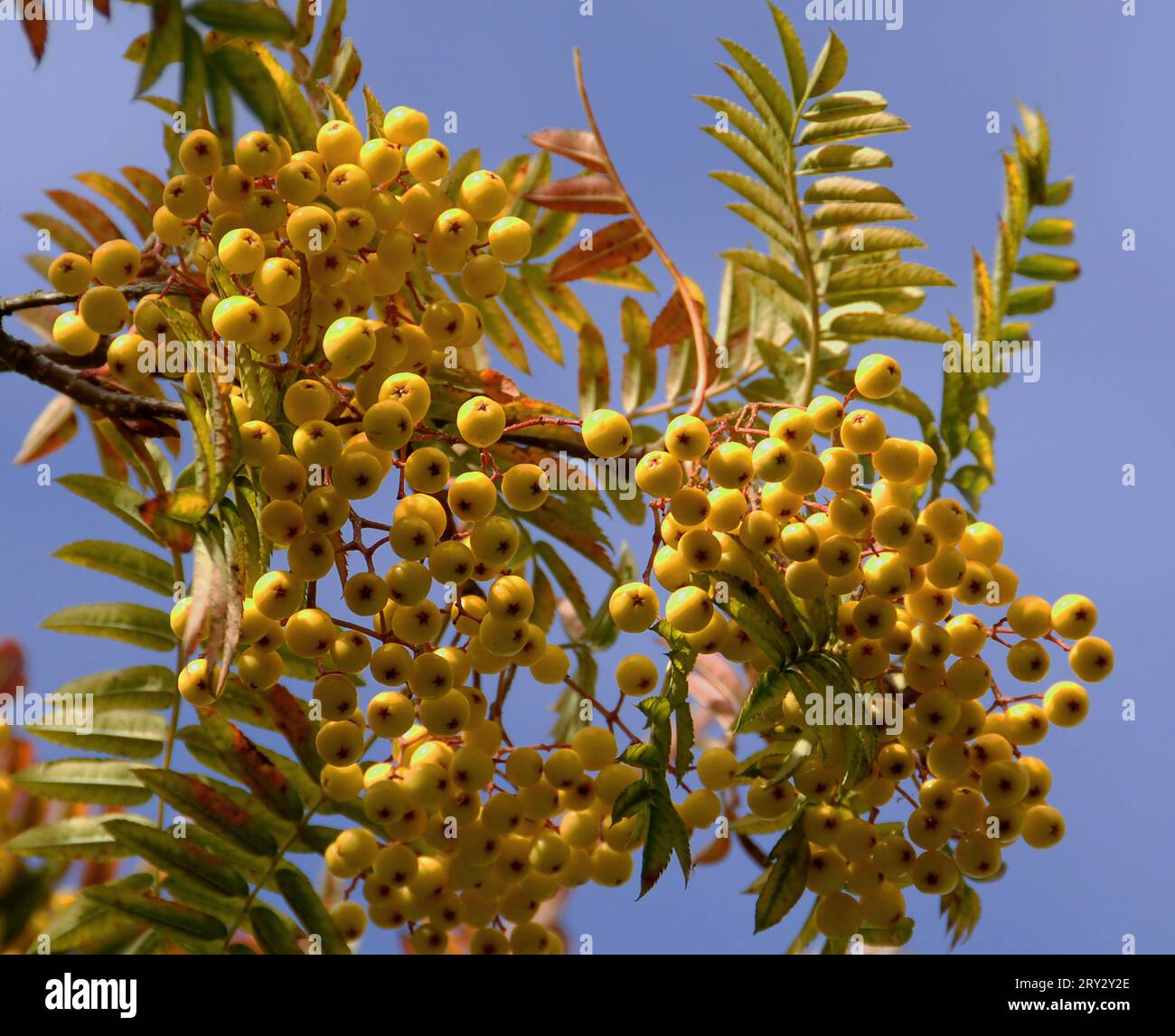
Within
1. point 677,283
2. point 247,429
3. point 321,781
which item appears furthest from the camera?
point 677,283

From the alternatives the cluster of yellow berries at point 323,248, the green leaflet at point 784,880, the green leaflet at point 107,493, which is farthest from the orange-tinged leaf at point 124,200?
the green leaflet at point 784,880

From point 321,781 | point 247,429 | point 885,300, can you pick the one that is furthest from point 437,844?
point 885,300

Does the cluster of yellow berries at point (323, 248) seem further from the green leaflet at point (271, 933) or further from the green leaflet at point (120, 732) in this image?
the green leaflet at point (271, 933)

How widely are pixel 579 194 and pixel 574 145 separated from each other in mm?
105

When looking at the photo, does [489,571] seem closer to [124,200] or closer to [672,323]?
[672,323]

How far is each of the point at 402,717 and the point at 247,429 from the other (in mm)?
613

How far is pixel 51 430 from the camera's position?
128 inches

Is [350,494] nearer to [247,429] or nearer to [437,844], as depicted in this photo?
[247,429]

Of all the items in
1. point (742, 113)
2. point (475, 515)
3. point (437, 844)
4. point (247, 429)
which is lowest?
point (437, 844)

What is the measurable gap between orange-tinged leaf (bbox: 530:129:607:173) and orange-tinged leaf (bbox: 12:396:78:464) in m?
1.55

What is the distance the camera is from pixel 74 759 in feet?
8.15

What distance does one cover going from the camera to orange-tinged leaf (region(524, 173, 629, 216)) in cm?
260

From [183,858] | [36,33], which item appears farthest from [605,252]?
[183,858]

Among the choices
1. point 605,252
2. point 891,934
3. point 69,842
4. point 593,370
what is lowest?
point 891,934
